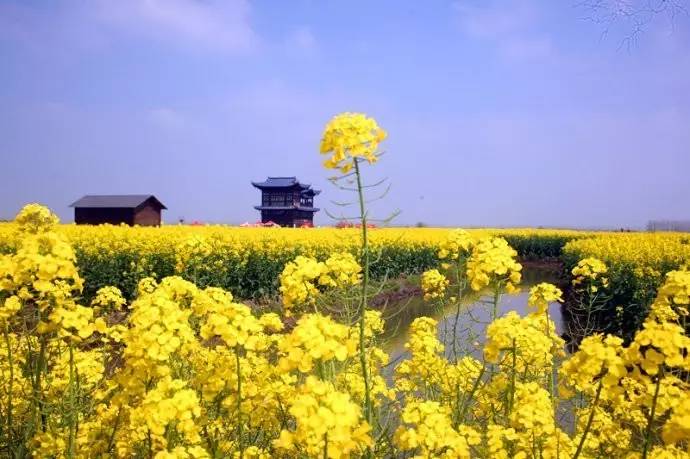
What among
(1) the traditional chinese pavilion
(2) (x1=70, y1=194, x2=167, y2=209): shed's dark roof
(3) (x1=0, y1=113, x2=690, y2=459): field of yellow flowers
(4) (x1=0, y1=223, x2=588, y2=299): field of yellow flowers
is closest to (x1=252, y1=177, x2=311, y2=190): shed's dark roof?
(1) the traditional chinese pavilion

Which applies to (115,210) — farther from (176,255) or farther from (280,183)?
(176,255)

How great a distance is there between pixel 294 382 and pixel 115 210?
103ft

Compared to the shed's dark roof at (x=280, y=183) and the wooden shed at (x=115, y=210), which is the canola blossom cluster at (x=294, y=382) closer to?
the wooden shed at (x=115, y=210)

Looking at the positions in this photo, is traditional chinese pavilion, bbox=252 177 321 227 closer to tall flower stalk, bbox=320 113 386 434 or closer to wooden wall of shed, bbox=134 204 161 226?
wooden wall of shed, bbox=134 204 161 226

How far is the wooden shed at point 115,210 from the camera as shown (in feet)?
102

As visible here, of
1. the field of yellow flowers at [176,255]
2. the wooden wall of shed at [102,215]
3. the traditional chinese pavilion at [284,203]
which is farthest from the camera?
the traditional chinese pavilion at [284,203]

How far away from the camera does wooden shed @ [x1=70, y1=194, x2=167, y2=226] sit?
102 ft

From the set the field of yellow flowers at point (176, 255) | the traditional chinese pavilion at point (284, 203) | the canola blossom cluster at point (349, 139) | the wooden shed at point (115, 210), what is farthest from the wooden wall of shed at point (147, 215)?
the canola blossom cluster at point (349, 139)

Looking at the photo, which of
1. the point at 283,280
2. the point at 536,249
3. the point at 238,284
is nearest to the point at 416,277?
the point at 238,284

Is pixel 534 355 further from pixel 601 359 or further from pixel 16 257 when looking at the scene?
pixel 16 257

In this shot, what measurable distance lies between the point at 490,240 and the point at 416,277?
14769mm

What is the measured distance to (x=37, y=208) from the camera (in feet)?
12.4

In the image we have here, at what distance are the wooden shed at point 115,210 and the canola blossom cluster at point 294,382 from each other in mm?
29437

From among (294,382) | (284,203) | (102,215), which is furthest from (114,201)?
Result: (294,382)
